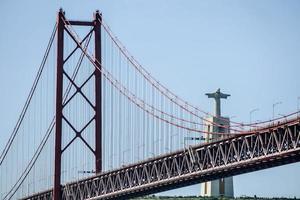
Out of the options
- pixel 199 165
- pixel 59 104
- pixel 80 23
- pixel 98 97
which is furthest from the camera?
pixel 80 23

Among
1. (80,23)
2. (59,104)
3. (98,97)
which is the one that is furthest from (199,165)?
(80,23)

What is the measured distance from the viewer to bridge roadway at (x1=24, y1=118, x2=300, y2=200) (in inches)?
3930

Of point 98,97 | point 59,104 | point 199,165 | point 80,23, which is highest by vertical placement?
point 80,23

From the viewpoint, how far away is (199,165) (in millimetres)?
109875

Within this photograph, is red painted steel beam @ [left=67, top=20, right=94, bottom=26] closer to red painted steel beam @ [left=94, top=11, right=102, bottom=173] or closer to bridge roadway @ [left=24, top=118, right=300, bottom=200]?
red painted steel beam @ [left=94, top=11, right=102, bottom=173]

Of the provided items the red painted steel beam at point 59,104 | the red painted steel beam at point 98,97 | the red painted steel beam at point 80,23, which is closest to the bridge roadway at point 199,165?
the red painted steel beam at point 59,104

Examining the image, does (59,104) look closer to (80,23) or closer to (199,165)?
(80,23)

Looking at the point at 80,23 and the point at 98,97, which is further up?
the point at 80,23

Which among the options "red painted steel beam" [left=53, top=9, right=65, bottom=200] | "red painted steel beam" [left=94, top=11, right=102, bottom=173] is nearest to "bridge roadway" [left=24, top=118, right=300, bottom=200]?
"red painted steel beam" [left=53, top=9, right=65, bottom=200]

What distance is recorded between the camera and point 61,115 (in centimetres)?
12788

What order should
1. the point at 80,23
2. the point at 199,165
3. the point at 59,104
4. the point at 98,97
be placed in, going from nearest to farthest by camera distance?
1. the point at 199,165
2. the point at 59,104
3. the point at 98,97
4. the point at 80,23

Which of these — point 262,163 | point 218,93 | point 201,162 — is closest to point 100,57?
point 201,162

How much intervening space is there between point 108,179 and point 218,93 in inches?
2432

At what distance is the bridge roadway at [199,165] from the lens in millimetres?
99812
